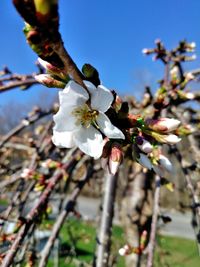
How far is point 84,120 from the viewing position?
87 cm

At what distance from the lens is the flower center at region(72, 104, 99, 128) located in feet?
2.78

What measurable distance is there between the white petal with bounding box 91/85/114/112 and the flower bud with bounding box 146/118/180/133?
13 cm

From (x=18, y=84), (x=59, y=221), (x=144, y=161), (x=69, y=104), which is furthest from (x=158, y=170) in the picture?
(x=18, y=84)

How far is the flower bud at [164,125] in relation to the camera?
0.86 m

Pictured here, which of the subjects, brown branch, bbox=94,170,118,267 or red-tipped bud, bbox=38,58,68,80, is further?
brown branch, bbox=94,170,118,267

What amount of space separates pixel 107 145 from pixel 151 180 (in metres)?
2.06

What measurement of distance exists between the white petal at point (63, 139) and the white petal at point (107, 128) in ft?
0.25

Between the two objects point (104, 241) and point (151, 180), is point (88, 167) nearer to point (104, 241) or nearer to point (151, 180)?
point (104, 241)

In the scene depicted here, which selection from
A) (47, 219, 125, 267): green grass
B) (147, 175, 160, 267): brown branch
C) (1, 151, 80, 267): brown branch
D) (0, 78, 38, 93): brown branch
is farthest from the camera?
(47, 219, 125, 267): green grass

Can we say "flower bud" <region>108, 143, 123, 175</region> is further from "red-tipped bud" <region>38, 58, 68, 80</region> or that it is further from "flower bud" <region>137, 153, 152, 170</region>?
"red-tipped bud" <region>38, 58, 68, 80</region>

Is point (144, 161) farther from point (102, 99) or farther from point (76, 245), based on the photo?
point (76, 245)

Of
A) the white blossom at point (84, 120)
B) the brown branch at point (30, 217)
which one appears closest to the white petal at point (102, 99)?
the white blossom at point (84, 120)

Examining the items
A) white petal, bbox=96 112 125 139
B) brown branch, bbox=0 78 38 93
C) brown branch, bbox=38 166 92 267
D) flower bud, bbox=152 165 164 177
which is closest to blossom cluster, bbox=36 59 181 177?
white petal, bbox=96 112 125 139

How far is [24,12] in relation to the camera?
2.07 feet
